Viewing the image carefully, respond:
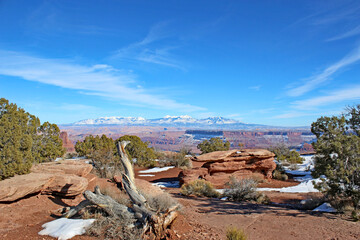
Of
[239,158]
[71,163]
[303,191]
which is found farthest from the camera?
[239,158]

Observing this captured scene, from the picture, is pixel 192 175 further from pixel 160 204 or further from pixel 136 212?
pixel 136 212

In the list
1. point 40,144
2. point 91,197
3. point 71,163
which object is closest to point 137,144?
point 40,144

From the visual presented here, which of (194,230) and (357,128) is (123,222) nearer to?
(194,230)

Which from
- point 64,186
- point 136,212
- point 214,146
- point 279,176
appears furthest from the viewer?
point 214,146

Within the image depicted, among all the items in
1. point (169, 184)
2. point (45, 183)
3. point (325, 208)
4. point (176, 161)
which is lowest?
point (169, 184)

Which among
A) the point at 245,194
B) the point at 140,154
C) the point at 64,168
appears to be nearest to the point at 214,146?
the point at 140,154

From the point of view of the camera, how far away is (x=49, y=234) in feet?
19.4

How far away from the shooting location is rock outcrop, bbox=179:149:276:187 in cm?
1766

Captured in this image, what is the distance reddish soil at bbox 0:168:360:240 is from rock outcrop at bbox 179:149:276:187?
7.36 metres

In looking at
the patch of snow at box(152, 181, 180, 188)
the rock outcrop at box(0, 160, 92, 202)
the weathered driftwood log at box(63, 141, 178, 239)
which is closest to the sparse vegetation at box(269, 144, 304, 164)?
the patch of snow at box(152, 181, 180, 188)

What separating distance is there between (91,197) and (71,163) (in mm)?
6280

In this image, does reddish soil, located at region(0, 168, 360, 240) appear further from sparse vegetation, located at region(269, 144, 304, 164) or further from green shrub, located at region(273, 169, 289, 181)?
sparse vegetation, located at region(269, 144, 304, 164)

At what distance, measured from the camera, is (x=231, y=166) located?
735 inches

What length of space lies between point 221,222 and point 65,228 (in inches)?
186
